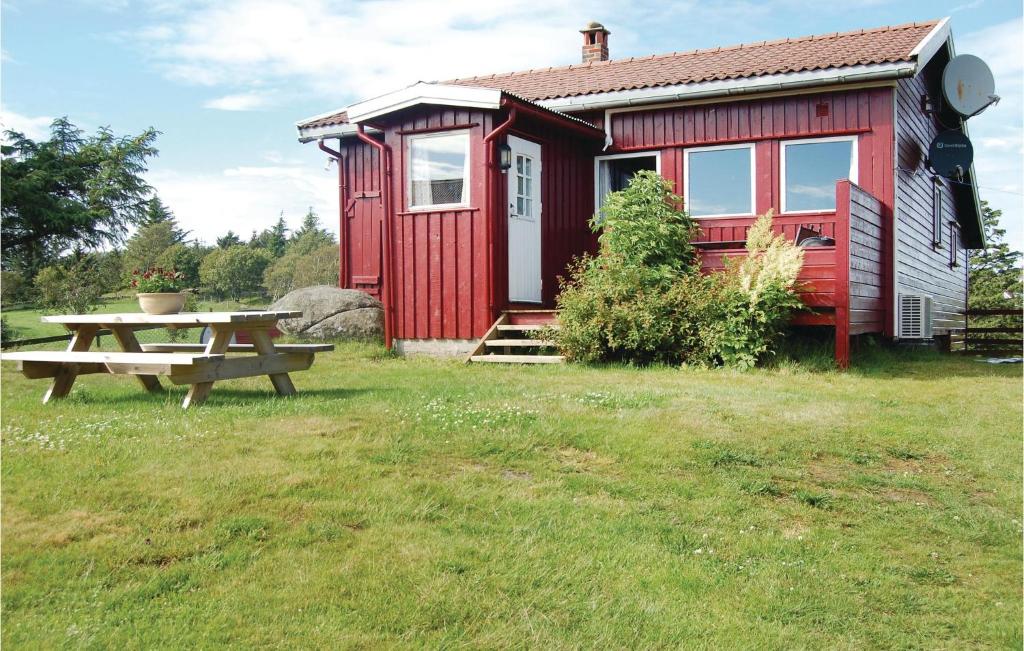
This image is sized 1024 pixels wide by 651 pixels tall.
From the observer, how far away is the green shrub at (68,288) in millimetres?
16359

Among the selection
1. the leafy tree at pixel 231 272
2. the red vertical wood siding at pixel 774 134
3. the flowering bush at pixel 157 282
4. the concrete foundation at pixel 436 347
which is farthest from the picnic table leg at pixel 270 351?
the leafy tree at pixel 231 272

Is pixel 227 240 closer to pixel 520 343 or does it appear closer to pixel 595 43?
pixel 595 43

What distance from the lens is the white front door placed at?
1083 cm

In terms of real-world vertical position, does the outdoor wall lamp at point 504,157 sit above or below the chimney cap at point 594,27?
below

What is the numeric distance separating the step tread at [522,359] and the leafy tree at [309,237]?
122 feet

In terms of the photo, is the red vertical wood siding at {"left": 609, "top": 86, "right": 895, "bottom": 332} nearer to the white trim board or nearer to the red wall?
the red wall

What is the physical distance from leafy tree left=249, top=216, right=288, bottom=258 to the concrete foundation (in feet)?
136

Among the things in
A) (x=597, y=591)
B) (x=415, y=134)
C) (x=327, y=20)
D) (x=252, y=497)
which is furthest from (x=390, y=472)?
(x=327, y=20)

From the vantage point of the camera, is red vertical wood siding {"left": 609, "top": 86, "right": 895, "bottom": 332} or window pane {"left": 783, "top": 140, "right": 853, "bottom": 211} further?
window pane {"left": 783, "top": 140, "right": 853, "bottom": 211}

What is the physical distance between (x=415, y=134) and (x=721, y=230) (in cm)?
424

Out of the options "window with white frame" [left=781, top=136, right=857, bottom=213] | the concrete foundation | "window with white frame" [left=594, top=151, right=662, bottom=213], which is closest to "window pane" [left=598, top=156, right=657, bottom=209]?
"window with white frame" [left=594, top=151, right=662, bottom=213]

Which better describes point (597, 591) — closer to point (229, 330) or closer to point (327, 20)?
point (229, 330)

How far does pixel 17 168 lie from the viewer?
17781 mm

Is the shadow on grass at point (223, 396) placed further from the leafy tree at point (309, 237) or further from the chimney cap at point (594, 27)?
the leafy tree at point (309, 237)
